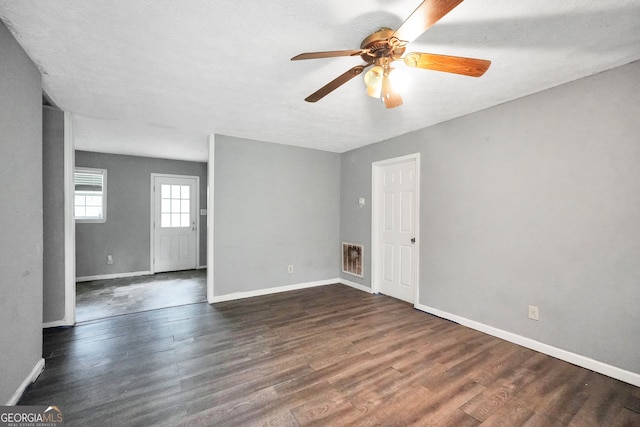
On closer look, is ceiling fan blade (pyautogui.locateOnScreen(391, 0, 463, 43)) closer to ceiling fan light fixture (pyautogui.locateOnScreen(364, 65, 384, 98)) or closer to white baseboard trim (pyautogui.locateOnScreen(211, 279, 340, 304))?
ceiling fan light fixture (pyautogui.locateOnScreen(364, 65, 384, 98))

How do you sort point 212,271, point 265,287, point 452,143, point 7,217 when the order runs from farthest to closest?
1. point 265,287
2. point 212,271
3. point 452,143
4. point 7,217

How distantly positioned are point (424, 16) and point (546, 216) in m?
2.23

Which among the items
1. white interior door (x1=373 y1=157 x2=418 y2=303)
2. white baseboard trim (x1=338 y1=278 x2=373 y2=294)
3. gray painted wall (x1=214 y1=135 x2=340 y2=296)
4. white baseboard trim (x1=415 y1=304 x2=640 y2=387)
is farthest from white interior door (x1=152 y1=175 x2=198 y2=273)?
white baseboard trim (x1=415 y1=304 x2=640 y2=387)

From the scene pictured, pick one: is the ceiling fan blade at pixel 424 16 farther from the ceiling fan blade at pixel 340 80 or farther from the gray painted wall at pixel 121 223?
the gray painted wall at pixel 121 223

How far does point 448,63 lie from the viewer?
4.98 ft

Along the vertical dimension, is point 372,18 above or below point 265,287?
above

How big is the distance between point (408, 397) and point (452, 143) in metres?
2.69

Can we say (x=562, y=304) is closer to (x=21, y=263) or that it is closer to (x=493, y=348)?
(x=493, y=348)

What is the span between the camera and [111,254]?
5.19m

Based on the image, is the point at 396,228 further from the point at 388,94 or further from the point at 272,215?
the point at 388,94

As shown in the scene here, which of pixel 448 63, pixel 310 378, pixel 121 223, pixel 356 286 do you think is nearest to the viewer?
pixel 448 63

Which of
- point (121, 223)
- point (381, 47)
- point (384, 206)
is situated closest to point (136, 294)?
point (121, 223)

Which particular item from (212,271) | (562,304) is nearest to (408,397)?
(562,304)

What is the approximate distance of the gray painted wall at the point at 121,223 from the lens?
5020 millimetres
